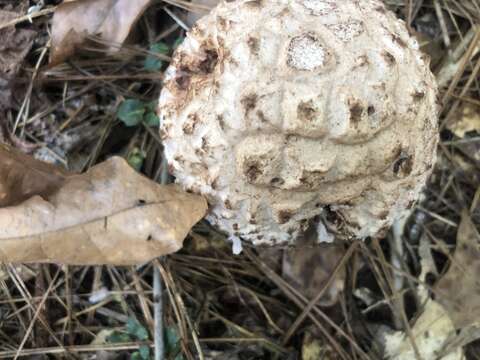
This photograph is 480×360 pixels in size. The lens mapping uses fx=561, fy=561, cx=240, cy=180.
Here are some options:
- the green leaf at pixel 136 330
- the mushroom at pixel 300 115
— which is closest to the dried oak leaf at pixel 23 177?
the mushroom at pixel 300 115

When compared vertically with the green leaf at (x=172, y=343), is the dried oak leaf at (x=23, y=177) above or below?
above

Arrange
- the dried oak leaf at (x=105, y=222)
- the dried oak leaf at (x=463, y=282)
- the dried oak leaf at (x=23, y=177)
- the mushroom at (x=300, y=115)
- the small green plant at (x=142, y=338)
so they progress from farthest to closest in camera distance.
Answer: the dried oak leaf at (x=463, y=282) → the small green plant at (x=142, y=338) → the dried oak leaf at (x=23, y=177) → the dried oak leaf at (x=105, y=222) → the mushroom at (x=300, y=115)

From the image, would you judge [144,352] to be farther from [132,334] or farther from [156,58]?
[156,58]

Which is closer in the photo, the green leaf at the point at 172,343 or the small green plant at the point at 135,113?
the green leaf at the point at 172,343

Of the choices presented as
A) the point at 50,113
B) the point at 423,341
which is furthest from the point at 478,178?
the point at 50,113

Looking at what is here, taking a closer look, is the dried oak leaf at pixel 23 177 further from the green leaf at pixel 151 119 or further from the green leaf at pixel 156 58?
the green leaf at pixel 156 58

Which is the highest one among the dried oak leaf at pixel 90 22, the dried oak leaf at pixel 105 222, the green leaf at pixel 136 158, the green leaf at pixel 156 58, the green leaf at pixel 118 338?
the dried oak leaf at pixel 90 22

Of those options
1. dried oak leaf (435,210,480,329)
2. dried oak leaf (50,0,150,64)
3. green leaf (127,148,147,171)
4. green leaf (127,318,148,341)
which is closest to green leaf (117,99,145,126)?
green leaf (127,148,147,171)
